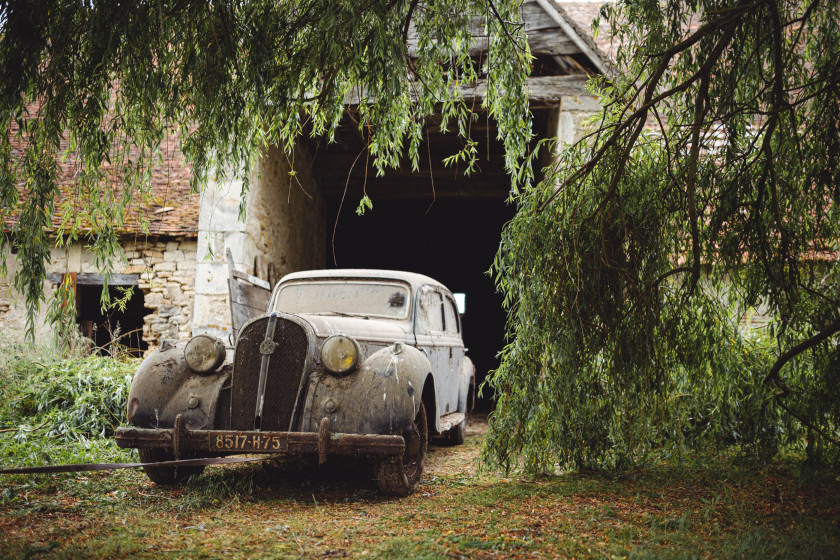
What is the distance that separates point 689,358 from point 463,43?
9.17ft

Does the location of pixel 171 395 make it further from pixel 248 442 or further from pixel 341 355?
pixel 341 355

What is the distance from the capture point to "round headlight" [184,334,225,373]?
4.41 meters

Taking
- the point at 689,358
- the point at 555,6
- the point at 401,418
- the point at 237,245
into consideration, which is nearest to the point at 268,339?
the point at 401,418

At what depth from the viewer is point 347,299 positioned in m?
5.60

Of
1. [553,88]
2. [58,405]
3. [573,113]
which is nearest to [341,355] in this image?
[58,405]

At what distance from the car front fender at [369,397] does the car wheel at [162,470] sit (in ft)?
3.82

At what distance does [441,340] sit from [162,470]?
2782 millimetres

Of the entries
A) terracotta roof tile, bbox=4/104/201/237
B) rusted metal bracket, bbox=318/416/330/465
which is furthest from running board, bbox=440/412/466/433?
terracotta roof tile, bbox=4/104/201/237

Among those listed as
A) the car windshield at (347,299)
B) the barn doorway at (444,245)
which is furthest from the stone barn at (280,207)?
the car windshield at (347,299)

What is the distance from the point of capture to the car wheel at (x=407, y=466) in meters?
4.14

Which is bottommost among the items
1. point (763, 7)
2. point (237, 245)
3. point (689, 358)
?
point (689, 358)

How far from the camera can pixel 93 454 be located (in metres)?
5.39

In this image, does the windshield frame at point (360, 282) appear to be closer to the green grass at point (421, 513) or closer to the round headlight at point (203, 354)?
the round headlight at point (203, 354)

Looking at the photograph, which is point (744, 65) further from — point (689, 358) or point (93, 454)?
point (93, 454)
